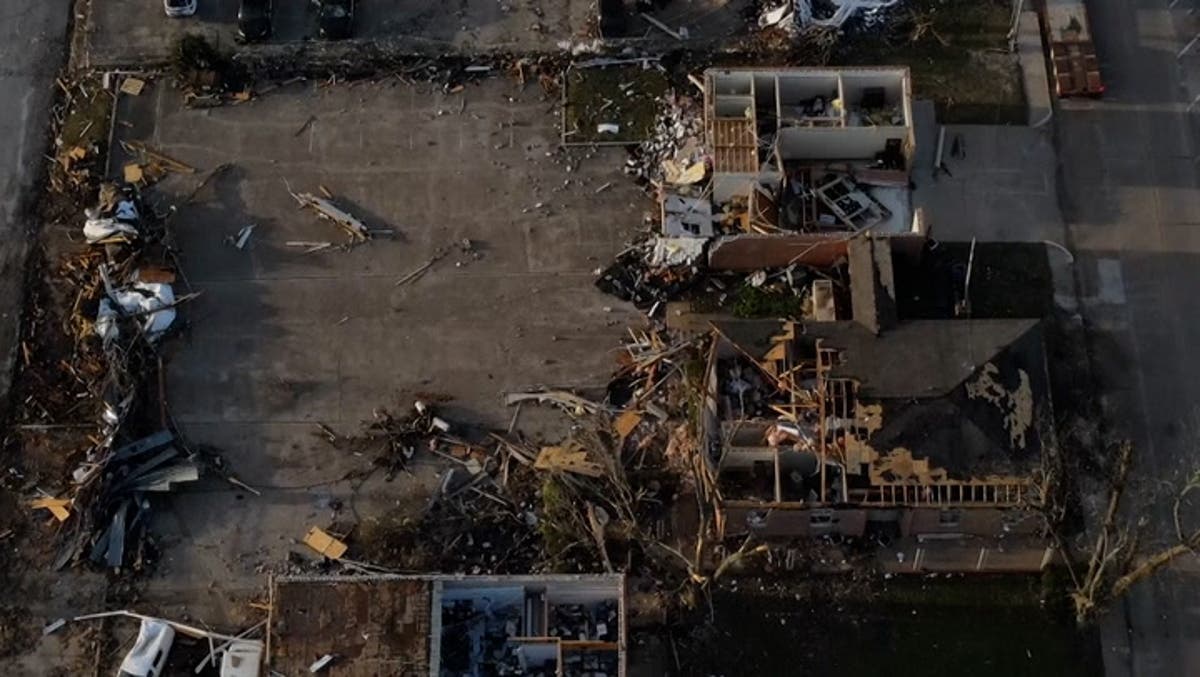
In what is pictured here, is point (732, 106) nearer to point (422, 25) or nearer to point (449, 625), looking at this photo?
point (422, 25)

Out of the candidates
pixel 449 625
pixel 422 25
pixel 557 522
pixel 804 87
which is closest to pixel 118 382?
pixel 449 625

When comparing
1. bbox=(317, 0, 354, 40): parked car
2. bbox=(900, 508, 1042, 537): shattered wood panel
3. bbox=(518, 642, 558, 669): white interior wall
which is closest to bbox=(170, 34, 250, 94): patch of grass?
bbox=(317, 0, 354, 40): parked car

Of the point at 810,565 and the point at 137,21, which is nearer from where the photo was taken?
the point at 810,565

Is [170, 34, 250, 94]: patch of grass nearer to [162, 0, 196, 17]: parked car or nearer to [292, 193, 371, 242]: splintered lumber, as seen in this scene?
[162, 0, 196, 17]: parked car

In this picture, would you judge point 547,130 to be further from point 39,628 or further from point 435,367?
point 39,628

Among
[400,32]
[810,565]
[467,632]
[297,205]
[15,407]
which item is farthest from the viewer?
[400,32]

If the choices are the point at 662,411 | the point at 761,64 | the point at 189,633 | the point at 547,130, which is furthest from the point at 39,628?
the point at 761,64
